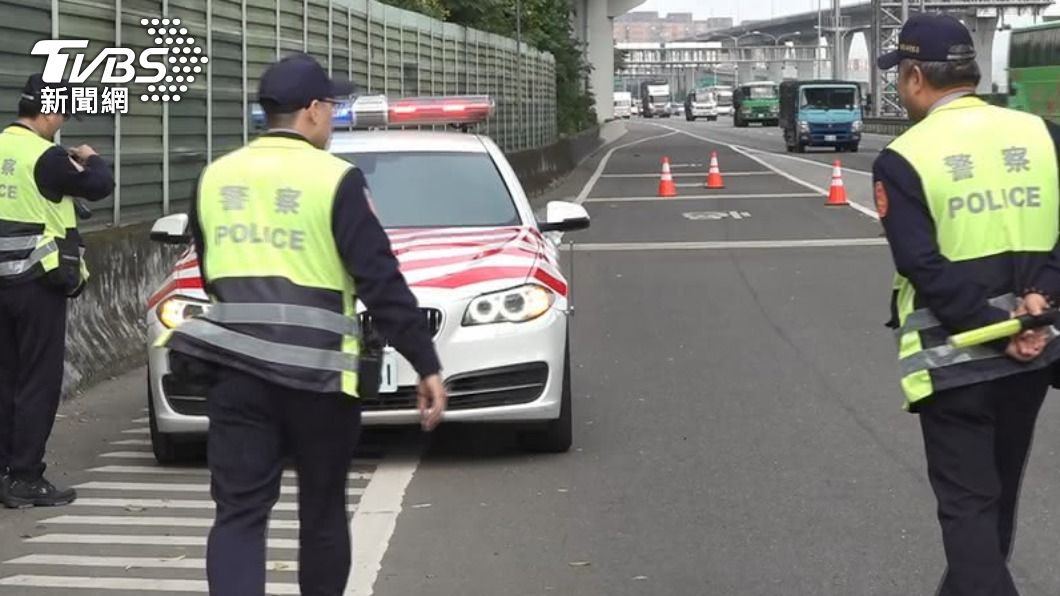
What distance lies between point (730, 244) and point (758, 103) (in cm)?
7617

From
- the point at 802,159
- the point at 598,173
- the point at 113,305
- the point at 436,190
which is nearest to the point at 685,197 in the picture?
the point at 598,173

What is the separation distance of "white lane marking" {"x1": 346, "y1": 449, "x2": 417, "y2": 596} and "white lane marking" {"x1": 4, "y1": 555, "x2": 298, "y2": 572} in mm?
292

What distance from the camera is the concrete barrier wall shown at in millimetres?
11148

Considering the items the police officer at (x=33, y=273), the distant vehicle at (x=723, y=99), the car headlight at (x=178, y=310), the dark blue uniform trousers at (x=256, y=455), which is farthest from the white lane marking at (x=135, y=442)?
the distant vehicle at (x=723, y=99)

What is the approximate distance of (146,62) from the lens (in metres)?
14.1

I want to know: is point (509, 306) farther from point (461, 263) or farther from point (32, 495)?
point (32, 495)

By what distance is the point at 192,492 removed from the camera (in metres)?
8.13

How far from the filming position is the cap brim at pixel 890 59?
5.01 m

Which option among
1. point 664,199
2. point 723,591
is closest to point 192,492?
point 723,591

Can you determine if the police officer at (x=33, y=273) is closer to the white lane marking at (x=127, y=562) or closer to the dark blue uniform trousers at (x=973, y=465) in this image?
the white lane marking at (x=127, y=562)

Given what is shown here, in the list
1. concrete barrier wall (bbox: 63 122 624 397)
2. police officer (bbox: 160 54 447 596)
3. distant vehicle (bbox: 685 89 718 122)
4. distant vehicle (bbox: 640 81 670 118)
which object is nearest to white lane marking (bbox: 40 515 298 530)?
police officer (bbox: 160 54 447 596)

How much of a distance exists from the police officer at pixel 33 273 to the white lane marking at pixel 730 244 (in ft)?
43.0

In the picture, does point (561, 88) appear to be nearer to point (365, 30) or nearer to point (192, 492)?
point (365, 30)

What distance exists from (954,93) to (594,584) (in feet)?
7.79
